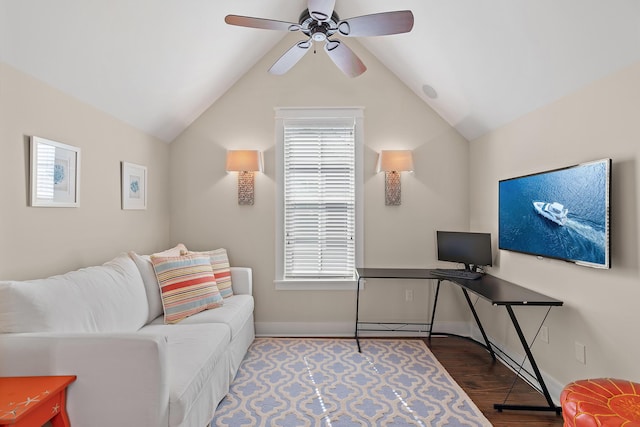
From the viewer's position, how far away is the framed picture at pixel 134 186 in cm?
286

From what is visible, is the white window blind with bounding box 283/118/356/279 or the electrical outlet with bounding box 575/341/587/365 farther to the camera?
the white window blind with bounding box 283/118/356/279

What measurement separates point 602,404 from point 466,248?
1964 millimetres

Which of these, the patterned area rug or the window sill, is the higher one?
the window sill

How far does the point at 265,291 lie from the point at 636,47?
3436 millimetres

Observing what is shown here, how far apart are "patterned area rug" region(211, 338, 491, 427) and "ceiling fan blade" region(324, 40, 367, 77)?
2408mm

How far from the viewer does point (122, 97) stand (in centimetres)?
260

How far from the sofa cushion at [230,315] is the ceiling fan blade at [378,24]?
2214 mm

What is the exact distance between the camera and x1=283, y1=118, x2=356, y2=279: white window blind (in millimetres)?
3631

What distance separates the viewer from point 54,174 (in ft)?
6.82

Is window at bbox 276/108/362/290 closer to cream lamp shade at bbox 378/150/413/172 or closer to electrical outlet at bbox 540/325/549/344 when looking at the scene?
cream lamp shade at bbox 378/150/413/172

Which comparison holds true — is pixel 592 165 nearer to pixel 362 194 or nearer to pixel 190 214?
pixel 362 194

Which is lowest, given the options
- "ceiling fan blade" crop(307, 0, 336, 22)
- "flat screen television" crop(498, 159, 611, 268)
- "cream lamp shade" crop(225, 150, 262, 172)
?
"flat screen television" crop(498, 159, 611, 268)

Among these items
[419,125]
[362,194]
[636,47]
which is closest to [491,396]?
[362,194]

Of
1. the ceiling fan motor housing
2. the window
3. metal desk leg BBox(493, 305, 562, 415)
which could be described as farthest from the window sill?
the ceiling fan motor housing
